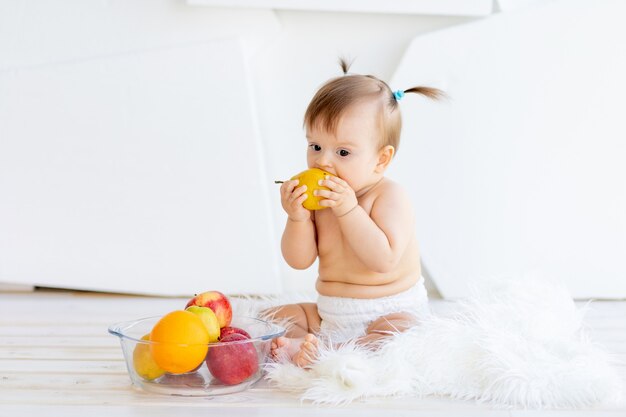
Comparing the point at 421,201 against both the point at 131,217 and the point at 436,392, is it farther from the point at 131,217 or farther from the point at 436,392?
the point at 436,392

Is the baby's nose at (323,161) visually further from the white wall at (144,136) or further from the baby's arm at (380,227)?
the white wall at (144,136)

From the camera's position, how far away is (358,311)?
163cm

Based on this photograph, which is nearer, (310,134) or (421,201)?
A: (310,134)

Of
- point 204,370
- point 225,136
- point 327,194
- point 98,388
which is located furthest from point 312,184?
point 225,136

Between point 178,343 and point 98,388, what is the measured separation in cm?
19

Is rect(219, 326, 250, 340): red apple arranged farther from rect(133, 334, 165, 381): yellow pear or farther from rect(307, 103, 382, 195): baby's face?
rect(307, 103, 382, 195): baby's face

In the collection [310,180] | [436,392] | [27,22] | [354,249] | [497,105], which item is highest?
[27,22]

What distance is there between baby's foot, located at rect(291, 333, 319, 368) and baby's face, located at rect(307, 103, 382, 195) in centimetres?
32

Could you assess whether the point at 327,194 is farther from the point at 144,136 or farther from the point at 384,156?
the point at 144,136

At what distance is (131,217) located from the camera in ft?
7.99

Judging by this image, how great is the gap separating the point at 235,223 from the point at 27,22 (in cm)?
81

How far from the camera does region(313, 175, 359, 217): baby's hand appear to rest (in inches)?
60.2

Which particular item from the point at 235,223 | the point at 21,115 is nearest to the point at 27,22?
the point at 21,115

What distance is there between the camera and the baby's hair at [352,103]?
159 cm
